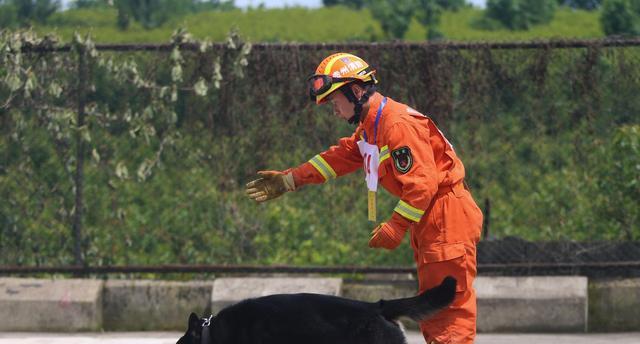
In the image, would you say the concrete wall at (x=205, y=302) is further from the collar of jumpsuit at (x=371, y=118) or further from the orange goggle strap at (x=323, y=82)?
the orange goggle strap at (x=323, y=82)

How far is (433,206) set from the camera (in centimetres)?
592

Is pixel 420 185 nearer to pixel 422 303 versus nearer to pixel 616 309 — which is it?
pixel 422 303

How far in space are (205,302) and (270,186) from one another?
221 centimetres

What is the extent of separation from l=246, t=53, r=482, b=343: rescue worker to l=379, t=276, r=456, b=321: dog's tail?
1.02 ft

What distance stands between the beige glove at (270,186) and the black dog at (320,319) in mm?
1077

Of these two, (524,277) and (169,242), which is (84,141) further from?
(524,277)

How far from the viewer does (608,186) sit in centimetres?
897

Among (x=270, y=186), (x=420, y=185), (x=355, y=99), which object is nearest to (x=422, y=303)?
(x=420, y=185)

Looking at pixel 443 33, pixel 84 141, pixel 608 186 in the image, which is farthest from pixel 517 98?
pixel 443 33

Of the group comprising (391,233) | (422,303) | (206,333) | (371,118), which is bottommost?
(206,333)

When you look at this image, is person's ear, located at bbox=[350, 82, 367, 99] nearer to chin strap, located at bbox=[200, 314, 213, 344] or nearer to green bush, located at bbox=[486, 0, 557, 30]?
chin strap, located at bbox=[200, 314, 213, 344]

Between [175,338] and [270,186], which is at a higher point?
[270,186]

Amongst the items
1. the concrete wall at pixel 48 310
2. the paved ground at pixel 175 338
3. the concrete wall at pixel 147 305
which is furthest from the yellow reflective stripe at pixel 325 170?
the concrete wall at pixel 48 310

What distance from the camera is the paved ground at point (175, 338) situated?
8.08 metres
